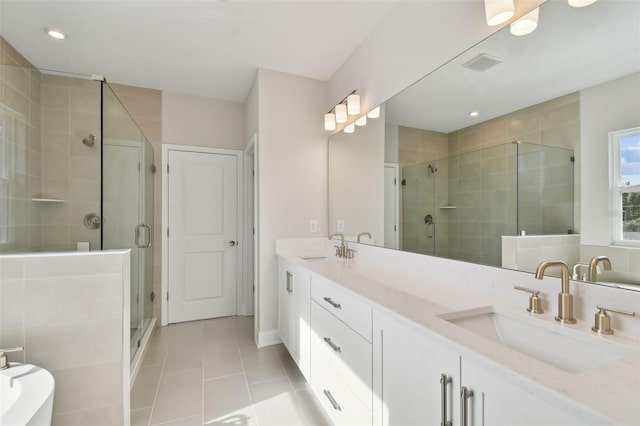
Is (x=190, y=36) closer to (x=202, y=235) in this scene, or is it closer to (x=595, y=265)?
(x=202, y=235)

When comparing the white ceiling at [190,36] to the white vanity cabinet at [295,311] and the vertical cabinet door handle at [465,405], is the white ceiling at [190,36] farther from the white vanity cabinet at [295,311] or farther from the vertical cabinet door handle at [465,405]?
the vertical cabinet door handle at [465,405]

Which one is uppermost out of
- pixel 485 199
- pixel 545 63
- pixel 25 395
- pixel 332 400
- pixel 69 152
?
pixel 545 63

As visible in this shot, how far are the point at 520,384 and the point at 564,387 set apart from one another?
77 millimetres

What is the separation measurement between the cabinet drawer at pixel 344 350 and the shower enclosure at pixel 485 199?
678 mm

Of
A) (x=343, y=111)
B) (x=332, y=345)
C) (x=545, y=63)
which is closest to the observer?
(x=545, y=63)

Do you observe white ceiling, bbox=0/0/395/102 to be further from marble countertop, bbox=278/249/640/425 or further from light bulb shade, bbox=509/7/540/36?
marble countertop, bbox=278/249/640/425

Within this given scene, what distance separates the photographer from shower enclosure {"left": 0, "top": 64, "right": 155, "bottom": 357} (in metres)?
1.67

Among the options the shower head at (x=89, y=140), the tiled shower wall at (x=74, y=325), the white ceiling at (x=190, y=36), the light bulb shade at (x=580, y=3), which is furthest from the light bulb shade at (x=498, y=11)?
the shower head at (x=89, y=140)

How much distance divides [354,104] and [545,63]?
4.59 ft

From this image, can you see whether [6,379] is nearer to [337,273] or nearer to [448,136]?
[337,273]

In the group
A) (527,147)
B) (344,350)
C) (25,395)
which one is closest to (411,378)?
(344,350)

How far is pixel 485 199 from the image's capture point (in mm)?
1331

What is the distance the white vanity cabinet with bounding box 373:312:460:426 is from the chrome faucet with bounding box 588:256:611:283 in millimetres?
558

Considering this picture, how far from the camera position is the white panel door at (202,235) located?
10.6 feet
